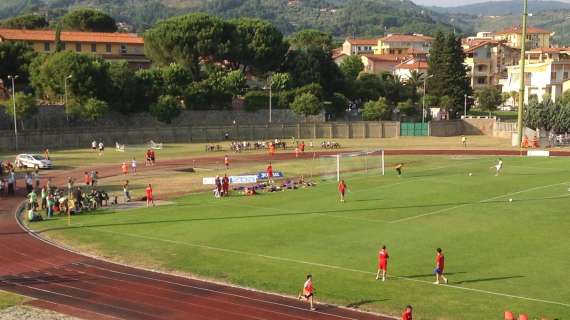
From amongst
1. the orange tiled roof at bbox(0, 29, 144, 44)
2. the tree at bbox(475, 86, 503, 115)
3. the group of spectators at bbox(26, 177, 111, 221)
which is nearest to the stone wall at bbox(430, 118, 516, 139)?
the tree at bbox(475, 86, 503, 115)

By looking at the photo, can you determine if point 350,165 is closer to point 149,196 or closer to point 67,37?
point 149,196

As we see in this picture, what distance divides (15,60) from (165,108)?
23.2 m

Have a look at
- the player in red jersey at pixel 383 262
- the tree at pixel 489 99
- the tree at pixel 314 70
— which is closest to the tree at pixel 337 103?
the tree at pixel 314 70

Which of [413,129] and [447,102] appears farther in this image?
[447,102]

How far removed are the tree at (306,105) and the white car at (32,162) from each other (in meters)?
47.3

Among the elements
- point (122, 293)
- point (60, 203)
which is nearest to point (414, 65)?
point (60, 203)

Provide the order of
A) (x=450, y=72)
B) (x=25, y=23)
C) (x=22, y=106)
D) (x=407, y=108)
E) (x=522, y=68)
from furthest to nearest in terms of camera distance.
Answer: (x=25, y=23) < (x=450, y=72) < (x=407, y=108) < (x=22, y=106) < (x=522, y=68)

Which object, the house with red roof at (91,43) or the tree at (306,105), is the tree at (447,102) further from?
the house with red roof at (91,43)

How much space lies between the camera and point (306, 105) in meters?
103

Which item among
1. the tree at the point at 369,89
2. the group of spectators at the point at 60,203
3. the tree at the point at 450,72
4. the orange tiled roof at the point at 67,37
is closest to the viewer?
the group of spectators at the point at 60,203

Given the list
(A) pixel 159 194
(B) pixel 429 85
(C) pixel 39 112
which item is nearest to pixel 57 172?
(A) pixel 159 194

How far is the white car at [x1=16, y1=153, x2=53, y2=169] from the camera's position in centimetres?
6197

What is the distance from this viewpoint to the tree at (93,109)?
85.6 meters

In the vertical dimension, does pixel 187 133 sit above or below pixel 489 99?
below
